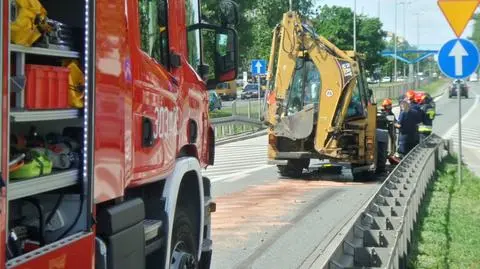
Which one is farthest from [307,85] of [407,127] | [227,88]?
[227,88]

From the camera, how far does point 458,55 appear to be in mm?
12219

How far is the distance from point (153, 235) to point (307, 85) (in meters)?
10.8

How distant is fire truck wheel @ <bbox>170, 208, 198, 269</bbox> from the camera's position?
4.88 meters

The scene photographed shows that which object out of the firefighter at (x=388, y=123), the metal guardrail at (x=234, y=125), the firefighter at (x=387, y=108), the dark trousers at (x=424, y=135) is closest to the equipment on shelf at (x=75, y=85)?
the firefighter at (x=388, y=123)

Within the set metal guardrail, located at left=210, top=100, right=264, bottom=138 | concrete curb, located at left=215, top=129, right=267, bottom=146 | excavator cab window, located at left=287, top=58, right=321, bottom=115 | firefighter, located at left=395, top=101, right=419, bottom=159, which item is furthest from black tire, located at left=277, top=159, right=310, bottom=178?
metal guardrail, located at left=210, top=100, right=264, bottom=138

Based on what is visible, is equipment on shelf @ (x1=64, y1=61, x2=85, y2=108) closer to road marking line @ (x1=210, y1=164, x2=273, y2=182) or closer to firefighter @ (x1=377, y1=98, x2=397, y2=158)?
road marking line @ (x1=210, y1=164, x2=273, y2=182)

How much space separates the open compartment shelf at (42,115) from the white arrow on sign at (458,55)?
32.7 ft

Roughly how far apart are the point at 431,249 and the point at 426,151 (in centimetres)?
724

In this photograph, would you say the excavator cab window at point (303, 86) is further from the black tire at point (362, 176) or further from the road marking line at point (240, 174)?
the road marking line at point (240, 174)

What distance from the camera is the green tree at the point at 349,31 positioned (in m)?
73.7

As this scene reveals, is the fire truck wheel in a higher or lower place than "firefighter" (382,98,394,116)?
lower

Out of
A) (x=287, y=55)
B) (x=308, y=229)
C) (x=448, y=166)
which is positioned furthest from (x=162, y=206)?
(x=448, y=166)

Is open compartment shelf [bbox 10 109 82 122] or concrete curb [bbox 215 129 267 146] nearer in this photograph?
open compartment shelf [bbox 10 109 82 122]

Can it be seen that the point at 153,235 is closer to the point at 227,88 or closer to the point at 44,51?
the point at 44,51
